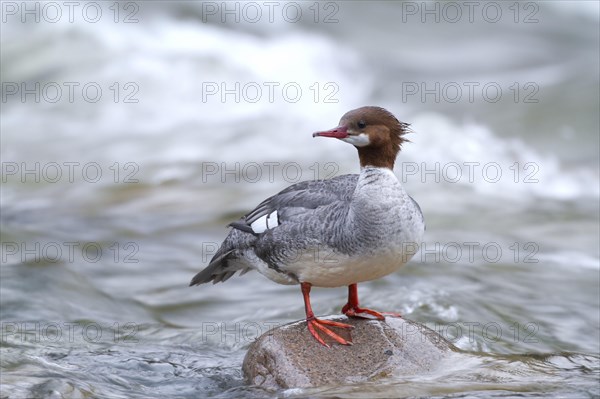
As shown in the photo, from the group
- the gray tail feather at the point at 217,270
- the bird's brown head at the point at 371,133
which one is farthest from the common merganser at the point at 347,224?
the gray tail feather at the point at 217,270

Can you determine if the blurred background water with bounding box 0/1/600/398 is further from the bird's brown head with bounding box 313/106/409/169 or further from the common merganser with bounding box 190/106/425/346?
the bird's brown head with bounding box 313/106/409/169

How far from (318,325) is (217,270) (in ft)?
3.04

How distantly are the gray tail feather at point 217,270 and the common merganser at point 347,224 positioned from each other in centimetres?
39

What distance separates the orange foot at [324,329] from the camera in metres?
5.21

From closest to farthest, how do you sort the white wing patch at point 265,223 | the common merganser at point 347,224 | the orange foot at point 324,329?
1. the common merganser at point 347,224
2. the orange foot at point 324,329
3. the white wing patch at point 265,223

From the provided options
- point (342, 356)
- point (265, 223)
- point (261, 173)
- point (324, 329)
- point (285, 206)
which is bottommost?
point (342, 356)

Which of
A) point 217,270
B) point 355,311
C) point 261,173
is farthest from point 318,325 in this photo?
point 261,173

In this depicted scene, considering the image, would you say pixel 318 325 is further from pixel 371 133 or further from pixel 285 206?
pixel 371 133

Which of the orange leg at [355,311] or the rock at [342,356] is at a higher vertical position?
the orange leg at [355,311]

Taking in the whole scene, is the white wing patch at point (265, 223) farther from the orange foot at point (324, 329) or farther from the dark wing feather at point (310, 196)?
the orange foot at point (324, 329)

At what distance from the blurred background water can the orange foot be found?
1.26 ft

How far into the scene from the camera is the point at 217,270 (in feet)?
19.4

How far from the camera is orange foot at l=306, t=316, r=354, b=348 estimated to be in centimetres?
521

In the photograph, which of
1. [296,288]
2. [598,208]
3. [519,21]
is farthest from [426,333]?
[519,21]
